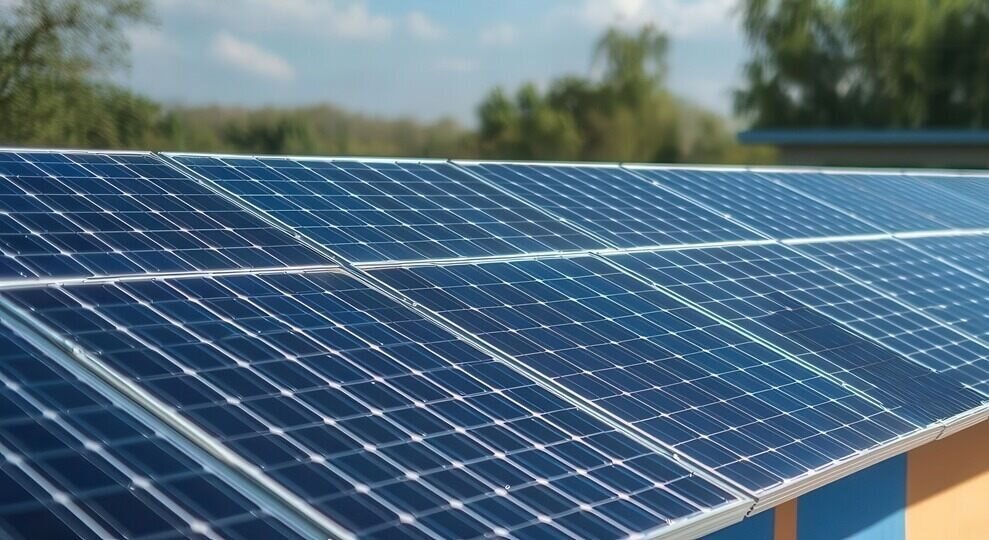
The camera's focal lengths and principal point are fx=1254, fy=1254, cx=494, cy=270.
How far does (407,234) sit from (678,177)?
5838mm

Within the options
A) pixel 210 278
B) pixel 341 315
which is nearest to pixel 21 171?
pixel 210 278

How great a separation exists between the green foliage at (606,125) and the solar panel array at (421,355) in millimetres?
34067

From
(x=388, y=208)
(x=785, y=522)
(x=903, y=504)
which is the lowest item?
(x=903, y=504)

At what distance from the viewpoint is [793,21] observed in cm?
5706

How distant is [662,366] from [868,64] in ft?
168

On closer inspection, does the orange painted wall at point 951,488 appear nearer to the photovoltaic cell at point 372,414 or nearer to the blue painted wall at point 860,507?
the blue painted wall at point 860,507

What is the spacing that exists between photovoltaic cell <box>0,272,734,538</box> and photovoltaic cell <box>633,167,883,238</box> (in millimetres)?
6386

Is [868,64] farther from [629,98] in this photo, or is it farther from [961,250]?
[961,250]

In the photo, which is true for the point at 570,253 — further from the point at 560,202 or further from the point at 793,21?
the point at 793,21

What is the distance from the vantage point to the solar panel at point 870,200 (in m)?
14.8

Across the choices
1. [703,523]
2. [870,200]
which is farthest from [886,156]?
[703,523]

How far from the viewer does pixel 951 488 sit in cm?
1105

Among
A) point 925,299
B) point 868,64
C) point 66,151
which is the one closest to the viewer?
point 66,151

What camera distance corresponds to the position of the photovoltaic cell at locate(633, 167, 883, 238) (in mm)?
12891
